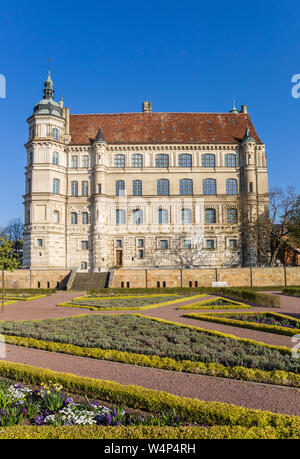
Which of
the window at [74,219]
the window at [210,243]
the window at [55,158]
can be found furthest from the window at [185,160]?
the window at [55,158]

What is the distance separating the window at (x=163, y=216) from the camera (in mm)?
48281

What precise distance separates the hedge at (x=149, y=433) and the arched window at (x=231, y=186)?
46.4 metres

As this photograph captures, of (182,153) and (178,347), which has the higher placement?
(182,153)

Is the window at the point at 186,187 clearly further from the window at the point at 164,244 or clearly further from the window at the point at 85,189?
the window at the point at 85,189

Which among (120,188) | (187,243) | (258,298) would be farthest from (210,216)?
(258,298)

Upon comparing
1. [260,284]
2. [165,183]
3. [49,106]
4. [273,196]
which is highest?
[49,106]

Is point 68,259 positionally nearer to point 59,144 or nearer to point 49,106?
point 59,144

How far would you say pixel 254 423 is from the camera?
17.3 ft

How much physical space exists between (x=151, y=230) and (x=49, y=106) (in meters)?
22.5

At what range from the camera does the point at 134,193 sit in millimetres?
49031

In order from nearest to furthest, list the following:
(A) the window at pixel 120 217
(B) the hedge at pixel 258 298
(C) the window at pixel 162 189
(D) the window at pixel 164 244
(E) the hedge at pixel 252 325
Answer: (E) the hedge at pixel 252 325, (B) the hedge at pixel 258 298, (D) the window at pixel 164 244, (A) the window at pixel 120 217, (C) the window at pixel 162 189

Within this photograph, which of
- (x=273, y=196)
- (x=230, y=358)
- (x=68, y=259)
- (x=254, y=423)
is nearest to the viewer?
(x=254, y=423)
